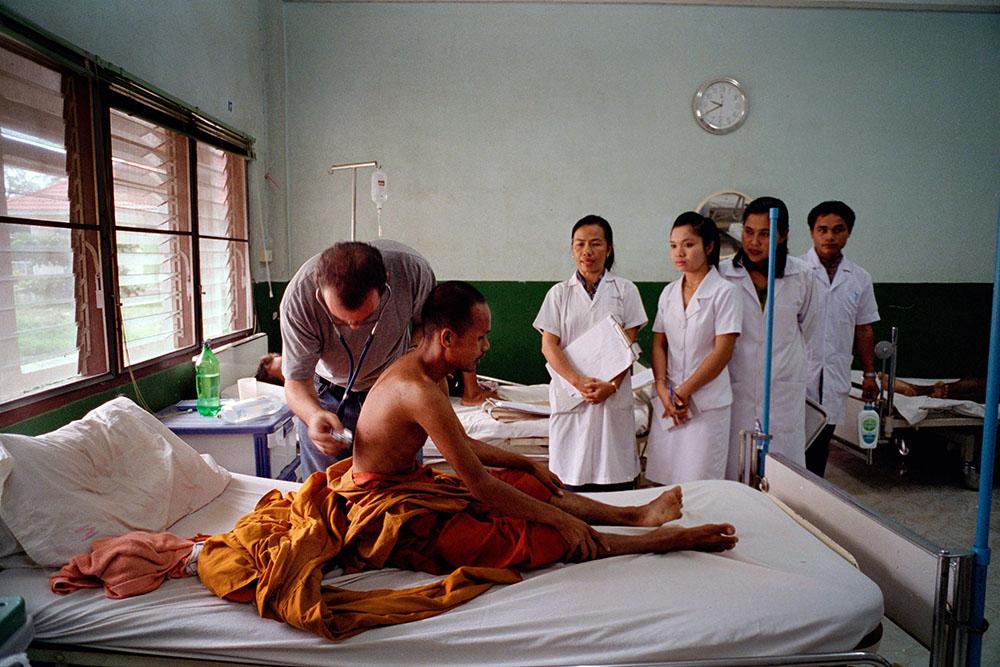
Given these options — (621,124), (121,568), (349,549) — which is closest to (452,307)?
(349,549)

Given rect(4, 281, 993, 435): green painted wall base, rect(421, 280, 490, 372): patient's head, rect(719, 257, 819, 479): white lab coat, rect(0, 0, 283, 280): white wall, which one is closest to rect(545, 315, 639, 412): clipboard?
rect(719, 257, 819, 479): white lab coat

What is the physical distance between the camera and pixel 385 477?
1.90 metres

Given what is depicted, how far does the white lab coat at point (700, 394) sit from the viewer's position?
2.70 meters

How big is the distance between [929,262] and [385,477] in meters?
4.92

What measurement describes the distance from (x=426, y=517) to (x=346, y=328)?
0.88m

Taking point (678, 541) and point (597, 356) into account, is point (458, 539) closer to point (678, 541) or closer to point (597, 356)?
point (678, 541)

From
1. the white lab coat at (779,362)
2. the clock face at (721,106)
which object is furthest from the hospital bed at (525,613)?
the clock face at (721,106)

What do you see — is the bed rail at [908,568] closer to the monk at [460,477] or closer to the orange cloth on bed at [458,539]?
the monk at [460,477]

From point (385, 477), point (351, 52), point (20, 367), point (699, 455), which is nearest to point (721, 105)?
point (351, 52)

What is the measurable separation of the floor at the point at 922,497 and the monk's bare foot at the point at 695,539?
1004 millimetres

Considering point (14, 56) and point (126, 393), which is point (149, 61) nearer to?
point (14, 56)

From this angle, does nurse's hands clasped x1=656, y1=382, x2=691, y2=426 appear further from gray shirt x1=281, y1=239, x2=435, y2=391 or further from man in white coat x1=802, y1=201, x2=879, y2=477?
gray shirt x1=281, y1=239, x2=435, y2=391

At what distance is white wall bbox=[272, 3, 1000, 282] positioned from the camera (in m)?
4.74

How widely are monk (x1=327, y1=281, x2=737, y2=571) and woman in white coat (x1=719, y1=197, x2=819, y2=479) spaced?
1.05m
